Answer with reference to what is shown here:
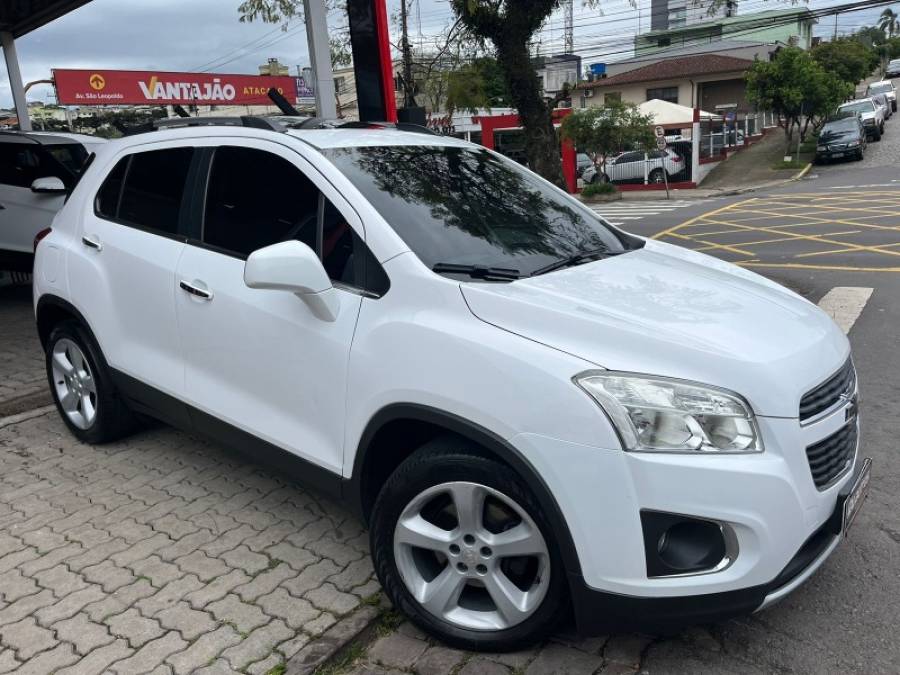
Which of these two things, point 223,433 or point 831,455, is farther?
point 223,433

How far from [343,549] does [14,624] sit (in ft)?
4.21

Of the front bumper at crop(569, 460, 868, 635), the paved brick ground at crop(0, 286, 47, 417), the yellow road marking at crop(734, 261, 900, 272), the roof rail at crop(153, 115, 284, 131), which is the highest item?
the roof rail at crop(153, 115, 284, 131)

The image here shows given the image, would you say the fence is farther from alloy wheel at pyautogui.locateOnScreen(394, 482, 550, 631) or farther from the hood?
alloy wheel at pyautogui.locateOnScreen(394, 482, 550, 631)

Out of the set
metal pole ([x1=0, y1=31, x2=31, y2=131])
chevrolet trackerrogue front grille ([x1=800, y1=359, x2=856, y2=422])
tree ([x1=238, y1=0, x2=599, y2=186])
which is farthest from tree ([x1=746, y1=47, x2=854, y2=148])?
chevrolet trackerrogue front grille ([x1=800, y1=359, x2=856, y2=422])

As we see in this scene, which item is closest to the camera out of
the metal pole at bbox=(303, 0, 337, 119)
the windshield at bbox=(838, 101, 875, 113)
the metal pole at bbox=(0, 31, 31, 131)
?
the metal pole at bbox=(303, 0, 337, 119)

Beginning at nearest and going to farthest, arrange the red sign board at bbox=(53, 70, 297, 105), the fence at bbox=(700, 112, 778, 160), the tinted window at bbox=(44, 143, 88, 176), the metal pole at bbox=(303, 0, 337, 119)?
1. the metal pole at bbox=(303, 0, 337, 119)
2. the tinted window at bbox=(44, 143, 88, 176)
3. the red sign board at bbox=(53, 70, 297, 105)
4. the fence at bbox=(700, 112, 778, 160)

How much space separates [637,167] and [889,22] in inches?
5304

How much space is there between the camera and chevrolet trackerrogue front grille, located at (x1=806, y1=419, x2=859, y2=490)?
2348mm

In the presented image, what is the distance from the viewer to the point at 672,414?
221 centimetres

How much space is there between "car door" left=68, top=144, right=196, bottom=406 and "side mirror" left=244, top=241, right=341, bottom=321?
1034 mm

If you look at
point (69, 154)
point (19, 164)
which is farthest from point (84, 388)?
point (69, 154)

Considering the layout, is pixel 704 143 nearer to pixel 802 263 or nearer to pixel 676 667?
pixel 802 263

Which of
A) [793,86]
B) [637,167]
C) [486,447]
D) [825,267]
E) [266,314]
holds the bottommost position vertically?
[637,167]

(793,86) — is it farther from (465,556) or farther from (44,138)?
(465,556)
